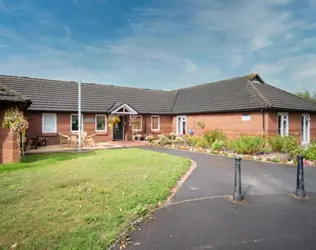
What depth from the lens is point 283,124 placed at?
1880 cm

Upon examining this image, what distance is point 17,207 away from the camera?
518 centimetres

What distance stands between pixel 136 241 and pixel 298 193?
4.58m

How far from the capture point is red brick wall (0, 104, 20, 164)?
35.2 feet

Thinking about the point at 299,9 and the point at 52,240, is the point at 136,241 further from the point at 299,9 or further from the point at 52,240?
the point at 299,9

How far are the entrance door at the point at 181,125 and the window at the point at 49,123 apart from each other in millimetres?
12353

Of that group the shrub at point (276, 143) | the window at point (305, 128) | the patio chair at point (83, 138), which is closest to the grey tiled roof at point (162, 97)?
the window at point (305, 128)

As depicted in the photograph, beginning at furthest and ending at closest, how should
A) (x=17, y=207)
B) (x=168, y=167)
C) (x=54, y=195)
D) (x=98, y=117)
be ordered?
(x=98, y=117) < (x=168, y=167) < (x=54, y=195) < (x=17, y=207)

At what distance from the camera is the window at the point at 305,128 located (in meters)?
20.7

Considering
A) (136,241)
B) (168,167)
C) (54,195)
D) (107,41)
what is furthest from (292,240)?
(107,41)

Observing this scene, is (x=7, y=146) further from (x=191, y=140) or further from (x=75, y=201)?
(x=191, y=140)

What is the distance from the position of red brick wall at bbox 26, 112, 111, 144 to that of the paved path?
15453mm

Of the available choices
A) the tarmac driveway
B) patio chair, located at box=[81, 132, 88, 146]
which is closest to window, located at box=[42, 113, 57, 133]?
patio chair, located at box=[81, 132, 88, 146]

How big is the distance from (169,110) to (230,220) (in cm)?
2258

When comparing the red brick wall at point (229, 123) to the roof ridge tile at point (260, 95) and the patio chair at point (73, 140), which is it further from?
the patio chair at point (73, 140)
